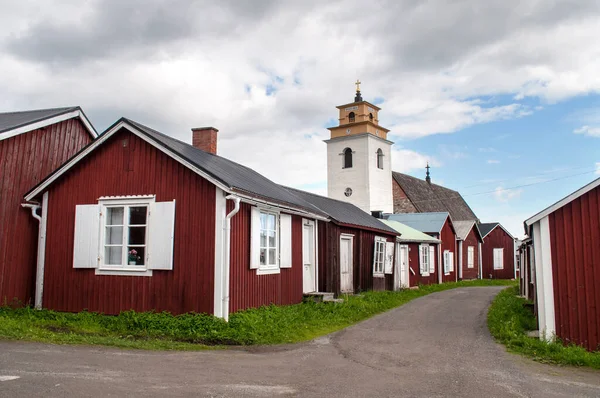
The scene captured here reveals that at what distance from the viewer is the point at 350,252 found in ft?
66.3

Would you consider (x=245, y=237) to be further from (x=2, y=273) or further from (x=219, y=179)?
(x=2, y=273)

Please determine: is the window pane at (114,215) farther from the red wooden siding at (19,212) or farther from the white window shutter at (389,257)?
the white window shutter at (389,257)

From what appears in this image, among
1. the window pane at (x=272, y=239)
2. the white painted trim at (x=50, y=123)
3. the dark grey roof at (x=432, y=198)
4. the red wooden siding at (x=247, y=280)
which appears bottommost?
the red wooden siding at (x=247, y=280)

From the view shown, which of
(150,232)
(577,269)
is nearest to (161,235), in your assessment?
(150,232)

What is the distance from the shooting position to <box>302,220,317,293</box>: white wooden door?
16.5 meters

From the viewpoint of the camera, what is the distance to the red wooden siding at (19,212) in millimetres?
13164

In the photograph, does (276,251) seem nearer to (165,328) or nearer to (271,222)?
(271,222)

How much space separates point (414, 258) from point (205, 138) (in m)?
15.1

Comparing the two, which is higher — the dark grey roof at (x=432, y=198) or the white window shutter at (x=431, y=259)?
the dark grey roof at (x=432, y=198)

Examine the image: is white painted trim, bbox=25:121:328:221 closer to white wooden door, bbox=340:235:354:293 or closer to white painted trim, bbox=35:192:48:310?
white painted trim, bbox=35:192:48:310

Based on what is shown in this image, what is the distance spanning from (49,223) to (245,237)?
5056 mm

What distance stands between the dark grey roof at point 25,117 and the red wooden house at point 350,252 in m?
8.70

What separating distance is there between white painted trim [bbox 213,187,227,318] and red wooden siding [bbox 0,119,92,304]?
217 inches

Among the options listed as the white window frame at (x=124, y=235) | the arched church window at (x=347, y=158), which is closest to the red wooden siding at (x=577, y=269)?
the white window frame at (x=124, y=235)
